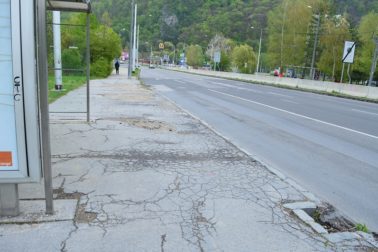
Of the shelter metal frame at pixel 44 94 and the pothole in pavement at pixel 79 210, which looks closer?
the shelter metal frame at pixel 44 94

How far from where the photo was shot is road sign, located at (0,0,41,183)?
141 inches

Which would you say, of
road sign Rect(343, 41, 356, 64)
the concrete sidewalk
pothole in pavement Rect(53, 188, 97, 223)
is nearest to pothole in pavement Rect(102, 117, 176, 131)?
the concrete sidewalk

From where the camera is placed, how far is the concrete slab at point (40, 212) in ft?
13.3

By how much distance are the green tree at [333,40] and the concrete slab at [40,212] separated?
58.9 meters

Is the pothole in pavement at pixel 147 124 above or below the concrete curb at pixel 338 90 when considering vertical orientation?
above

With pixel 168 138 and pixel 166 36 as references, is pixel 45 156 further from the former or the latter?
pixel 166 36

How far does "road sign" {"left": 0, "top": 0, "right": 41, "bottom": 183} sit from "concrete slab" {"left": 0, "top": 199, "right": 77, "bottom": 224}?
1.55ft

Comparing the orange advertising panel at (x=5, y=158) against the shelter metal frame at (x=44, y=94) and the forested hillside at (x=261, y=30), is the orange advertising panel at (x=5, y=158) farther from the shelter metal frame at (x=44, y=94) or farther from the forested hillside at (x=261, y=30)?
the forested hillside at (x=261, y=30)

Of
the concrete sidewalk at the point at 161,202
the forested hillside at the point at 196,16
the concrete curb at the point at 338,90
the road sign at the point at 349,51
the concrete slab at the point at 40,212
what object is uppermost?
the forested hillside at the point at 196,16

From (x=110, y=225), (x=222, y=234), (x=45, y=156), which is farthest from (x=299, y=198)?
(x=45, y=156)

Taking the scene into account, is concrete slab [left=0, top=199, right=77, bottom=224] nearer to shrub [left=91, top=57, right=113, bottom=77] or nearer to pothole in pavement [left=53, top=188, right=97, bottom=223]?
pothole in pavement [left=53, top=188, right=97, bottom=223]

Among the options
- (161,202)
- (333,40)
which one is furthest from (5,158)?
(333,40)

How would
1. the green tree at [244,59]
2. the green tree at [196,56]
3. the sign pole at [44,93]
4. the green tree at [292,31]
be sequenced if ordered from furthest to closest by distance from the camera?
the green tree at [196,56]
the green tree at [244,59]
the green tree at [292,31]
the sign pole at [44,93]

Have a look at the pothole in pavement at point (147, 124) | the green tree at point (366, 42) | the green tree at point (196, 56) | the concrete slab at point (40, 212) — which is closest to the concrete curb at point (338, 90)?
the pothole in pavement at point (147, 124)
